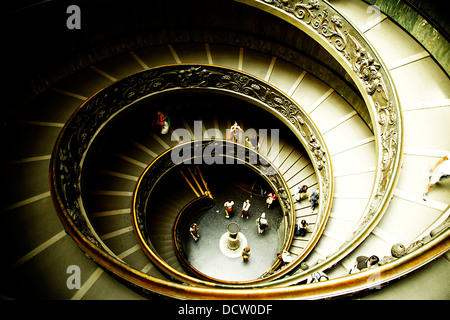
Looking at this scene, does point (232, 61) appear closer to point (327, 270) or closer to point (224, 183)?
A: point (224, 183)

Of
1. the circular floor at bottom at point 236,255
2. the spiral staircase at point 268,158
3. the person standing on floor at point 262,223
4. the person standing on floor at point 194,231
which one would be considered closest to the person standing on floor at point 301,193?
the spiral staircase at point 268,158

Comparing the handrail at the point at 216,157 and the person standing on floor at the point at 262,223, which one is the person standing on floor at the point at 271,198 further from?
the handrail at the point at 216,157

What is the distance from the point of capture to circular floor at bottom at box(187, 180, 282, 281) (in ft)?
30.2

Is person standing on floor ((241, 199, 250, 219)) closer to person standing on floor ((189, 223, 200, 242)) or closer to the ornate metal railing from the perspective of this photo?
person standing on floor ((189, 223, 200, 242))

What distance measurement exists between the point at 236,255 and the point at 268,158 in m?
3.76

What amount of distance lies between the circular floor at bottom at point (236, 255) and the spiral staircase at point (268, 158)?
1052 mm

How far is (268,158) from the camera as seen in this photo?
31.2 ft

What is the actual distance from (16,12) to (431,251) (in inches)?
331

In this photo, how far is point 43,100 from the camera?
6.71 meters

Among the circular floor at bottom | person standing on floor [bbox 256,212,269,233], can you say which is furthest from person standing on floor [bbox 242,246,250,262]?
person standing on floor [bbox 256,212,269,233]

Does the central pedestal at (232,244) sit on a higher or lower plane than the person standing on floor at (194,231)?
lower

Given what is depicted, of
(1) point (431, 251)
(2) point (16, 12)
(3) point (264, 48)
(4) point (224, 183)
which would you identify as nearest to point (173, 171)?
(4) point (224, 183)

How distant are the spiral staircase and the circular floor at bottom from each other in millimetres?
1052

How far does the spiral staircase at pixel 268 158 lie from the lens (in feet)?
11.8
